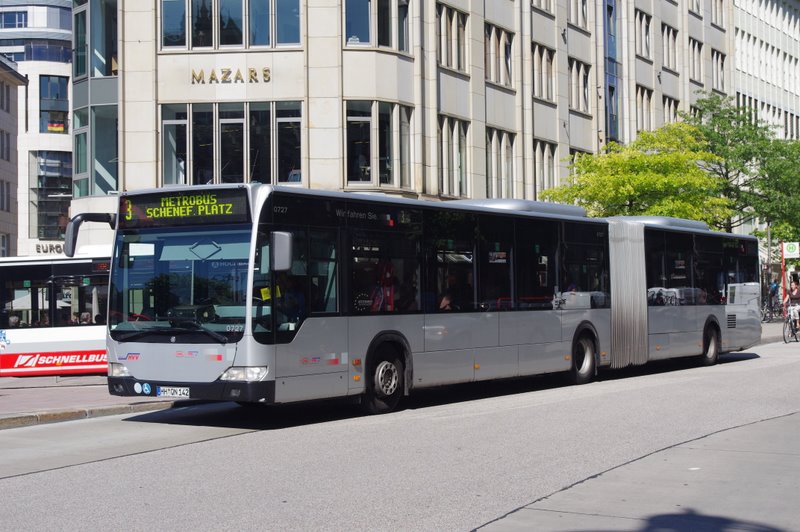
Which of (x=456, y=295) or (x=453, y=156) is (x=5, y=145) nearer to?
(x=453, y=156)

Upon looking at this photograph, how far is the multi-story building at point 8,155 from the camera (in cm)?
7388

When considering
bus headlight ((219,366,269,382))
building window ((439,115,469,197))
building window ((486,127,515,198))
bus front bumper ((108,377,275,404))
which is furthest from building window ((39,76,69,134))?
bus headlight ((219,366,269,382))

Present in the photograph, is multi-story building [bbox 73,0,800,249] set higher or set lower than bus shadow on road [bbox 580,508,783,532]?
higher

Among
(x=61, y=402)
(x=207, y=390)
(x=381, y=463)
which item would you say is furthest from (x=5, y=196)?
(x=381, y=463)

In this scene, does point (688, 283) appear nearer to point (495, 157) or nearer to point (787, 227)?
point (495, 157)

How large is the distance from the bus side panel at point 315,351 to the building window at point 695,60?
48513 mm

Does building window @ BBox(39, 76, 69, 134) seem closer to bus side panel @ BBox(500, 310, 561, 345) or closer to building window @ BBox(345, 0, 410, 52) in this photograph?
building window @ BBox(345, 0, 410, 52)

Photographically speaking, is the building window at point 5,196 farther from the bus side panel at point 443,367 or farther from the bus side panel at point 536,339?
the bus side panel at point 443,367

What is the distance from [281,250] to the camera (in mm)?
13453

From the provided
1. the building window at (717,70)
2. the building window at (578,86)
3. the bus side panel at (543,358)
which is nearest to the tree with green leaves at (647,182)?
the building window at (578,86)

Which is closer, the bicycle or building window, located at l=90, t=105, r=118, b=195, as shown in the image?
building window, located at l=90, t=105, r=118, b=195

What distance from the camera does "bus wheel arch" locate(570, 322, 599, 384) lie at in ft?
68.2

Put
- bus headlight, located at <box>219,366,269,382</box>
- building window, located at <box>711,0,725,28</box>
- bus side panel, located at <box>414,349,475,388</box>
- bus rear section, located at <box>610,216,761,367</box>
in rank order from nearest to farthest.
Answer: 1. bus headlight, located at <box>219,366,269,382</box>
2. bus side panel, located at <box>414,349,475,388</box>
3. bus rear section, located at <box>610,216,761,367</box>
4. building window, located at <box>711,0,725,28</box>

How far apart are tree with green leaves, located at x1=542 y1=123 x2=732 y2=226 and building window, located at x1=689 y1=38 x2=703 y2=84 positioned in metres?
19.8
